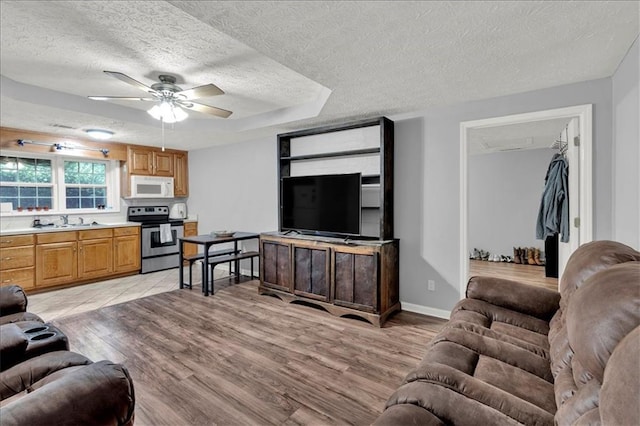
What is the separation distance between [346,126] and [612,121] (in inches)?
96.1

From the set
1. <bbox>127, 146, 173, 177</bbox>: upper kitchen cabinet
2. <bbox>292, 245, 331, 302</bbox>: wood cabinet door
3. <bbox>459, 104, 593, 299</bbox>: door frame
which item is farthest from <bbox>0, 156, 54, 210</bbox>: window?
<bbox>459, 104, 593, 299</bbox>: door frame

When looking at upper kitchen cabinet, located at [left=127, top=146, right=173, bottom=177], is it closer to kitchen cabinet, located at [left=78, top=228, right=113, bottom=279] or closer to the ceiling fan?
kitchen cabinet, located at [left=78, top=228, right=113, bottom=279]

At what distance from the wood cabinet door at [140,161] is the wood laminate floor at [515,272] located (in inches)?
238

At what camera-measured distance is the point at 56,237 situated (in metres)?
4.58

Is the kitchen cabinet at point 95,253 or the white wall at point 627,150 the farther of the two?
the kitchen cabinet at point 95,253

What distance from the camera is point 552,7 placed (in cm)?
166

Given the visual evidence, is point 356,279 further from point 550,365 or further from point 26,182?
point 26,182

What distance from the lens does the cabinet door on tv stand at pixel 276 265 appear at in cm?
403

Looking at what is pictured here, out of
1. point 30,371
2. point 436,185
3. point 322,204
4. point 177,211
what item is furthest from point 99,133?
point 436,185

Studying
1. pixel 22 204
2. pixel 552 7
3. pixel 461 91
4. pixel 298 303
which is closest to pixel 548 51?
pixel 552 7

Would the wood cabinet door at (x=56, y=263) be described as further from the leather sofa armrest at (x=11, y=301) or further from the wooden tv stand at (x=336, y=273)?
the wooden tv stand at (x=336, y=273)

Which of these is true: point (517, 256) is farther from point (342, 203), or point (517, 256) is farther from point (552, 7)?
point (552, 7)

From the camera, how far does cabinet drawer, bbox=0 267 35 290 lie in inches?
162

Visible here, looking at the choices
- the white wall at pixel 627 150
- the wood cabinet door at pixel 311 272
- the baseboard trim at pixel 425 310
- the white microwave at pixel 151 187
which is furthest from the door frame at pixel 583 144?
the white microwave at pixel 151 187
